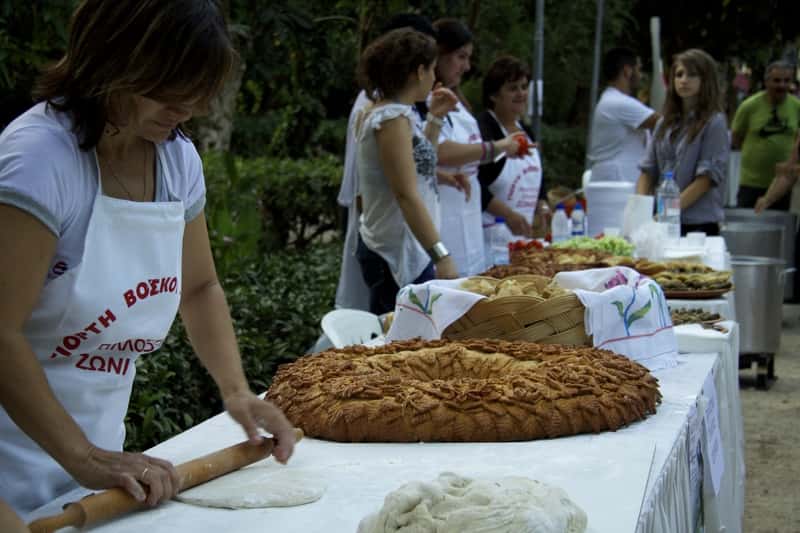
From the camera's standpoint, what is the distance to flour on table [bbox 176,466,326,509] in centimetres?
184

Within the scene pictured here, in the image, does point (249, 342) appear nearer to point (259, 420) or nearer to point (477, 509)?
point (259, 420)

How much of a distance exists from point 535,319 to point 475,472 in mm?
1051

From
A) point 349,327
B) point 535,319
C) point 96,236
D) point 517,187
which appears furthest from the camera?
point 517,187

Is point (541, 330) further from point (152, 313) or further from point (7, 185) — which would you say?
point (7, 185)

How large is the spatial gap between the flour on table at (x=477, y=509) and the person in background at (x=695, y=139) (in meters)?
5.14

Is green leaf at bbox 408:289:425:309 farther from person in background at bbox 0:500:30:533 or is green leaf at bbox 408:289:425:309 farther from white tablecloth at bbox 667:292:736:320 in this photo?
person in background at bbox 0:500:30:533

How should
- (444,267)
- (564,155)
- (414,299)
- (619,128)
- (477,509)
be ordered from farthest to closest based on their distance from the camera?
1. (564,155)
2. (619,128)
3. (444,267)
4. (414,299)
5. (477,509)

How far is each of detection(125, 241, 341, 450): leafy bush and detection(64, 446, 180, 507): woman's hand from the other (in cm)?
202

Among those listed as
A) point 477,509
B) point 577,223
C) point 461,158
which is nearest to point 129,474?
point 477,509

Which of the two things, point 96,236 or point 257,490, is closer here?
point 96,236

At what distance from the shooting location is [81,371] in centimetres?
181

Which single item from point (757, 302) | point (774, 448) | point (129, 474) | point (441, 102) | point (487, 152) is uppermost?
point (441, 102)

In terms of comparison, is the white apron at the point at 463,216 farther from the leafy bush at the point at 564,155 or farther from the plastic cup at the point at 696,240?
the leafy bush at the point at 564,155

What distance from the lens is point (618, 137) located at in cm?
786
